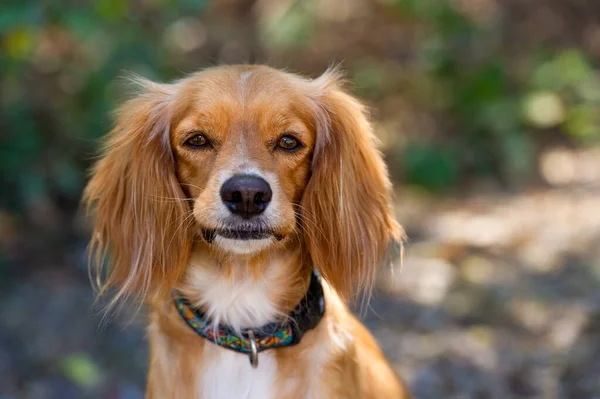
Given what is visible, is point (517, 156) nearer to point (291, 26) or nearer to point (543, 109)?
point (543, 109)

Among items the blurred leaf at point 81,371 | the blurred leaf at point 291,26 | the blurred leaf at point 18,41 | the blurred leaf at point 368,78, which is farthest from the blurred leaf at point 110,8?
the blurred leaf at point 368,78

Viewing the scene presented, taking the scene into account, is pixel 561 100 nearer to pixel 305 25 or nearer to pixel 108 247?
pixel 305 25

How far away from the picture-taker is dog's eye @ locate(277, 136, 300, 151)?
309cm

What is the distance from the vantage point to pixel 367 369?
11.0 ft

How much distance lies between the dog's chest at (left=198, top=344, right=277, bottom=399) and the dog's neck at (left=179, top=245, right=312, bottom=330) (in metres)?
0.12

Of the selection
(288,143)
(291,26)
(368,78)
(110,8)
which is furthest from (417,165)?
(288,143)

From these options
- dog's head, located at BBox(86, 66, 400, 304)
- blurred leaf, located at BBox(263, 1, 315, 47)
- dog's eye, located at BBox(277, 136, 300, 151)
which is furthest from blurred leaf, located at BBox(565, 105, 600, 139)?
dog's eye, located at BBox(277, 136, 300, 151)

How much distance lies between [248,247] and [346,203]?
436mm

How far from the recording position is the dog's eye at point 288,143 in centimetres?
309

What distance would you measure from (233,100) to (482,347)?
2816 millimetres

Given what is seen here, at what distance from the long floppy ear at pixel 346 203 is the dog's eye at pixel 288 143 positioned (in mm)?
115

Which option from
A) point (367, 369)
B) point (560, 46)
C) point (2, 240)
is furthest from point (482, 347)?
point (560, 46)

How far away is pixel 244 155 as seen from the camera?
115 inches

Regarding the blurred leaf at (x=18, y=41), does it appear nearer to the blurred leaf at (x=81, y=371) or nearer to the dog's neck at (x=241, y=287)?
the blurred leaf at (x=81, y=371)
